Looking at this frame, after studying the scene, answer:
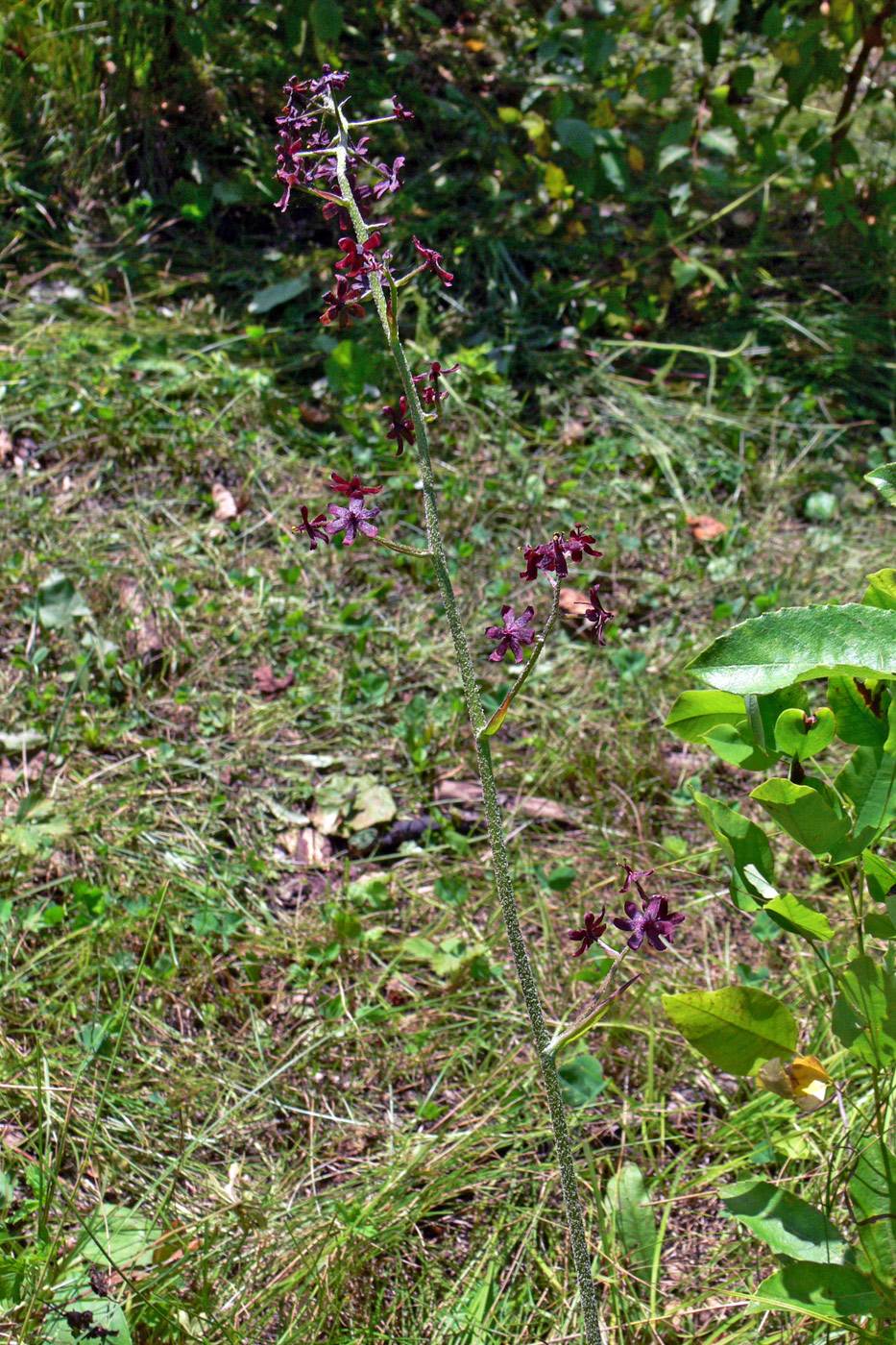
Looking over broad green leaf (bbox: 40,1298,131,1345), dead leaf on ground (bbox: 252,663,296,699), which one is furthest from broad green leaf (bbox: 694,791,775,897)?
dead leaf on ground (bbox: 252,663,296,699)

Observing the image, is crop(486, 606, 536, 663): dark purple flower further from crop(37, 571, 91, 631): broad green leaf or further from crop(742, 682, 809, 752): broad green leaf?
crop(37, 571, 91, 631): broad green leaf

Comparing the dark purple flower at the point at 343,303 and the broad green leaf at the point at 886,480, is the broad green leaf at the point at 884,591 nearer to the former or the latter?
the broad green leaf at the point at 886,480

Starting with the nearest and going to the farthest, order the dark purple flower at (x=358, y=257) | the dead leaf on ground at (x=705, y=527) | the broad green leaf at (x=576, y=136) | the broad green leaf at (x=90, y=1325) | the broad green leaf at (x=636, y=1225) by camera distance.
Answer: the dark purple flower at (x=358, y=257) < the broad green leaf at (x=90, y=1325) < the broad green leaf at (x=636, y=1225) < the dead leaf on ground at (x=705, y=527) < the broad green leaf at (x=576, y=136)

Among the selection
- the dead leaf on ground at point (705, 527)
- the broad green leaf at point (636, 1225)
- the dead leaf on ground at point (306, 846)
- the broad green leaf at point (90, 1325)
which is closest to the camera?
the broad green leaf at point (90, 1325)

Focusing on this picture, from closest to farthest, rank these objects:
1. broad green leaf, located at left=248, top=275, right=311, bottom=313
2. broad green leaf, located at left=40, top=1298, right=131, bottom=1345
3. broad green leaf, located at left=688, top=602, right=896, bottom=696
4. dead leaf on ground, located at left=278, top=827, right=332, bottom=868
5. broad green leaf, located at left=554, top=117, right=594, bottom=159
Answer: broad green leaf, located at left=688, top=602, right=896, bottom=696
broad green leaf, located at left=40, top=1298, right=131, bottom=1345
dead leaf on ground, located at left=278, top=827, right=332, bottom=868
broad green leaf, located at left=554, top=117, right=594, bottom=159
broad green leaf, located at left=248, top=275, right=311, bottom=313

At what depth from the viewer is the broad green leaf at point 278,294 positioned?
3.24 meters

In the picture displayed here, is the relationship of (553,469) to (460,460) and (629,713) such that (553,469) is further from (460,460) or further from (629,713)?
(629,713)

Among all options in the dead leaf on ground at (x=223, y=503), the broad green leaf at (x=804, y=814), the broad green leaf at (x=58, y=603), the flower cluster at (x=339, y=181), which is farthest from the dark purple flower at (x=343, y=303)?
the dead leaf on ground at (x=223, y=503)

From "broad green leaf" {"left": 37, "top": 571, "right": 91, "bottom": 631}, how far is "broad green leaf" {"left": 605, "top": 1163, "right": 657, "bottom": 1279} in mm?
1696

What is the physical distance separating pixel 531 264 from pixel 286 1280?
123 inches

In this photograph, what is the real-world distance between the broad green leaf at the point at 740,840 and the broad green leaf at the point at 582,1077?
60 centimetres

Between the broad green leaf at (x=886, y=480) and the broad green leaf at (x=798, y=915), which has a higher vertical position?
the broad green leaf at (x=886, y=480)

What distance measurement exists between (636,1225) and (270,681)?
55.0 inches

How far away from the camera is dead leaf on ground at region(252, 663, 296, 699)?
231 centimetres
